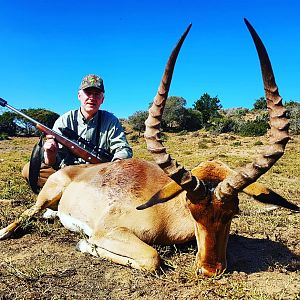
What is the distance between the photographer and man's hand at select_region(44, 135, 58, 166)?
27.5 feet

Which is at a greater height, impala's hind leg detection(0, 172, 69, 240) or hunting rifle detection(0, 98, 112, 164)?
hunting rifle detection(0, 98, 112, 164)

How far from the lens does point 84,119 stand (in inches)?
344

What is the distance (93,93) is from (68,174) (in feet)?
6.52

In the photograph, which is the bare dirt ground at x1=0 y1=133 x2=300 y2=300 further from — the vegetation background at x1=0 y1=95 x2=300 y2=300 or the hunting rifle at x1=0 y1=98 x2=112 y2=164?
the hunting rifle at x1=0 y1=98 x2=112 y2=164

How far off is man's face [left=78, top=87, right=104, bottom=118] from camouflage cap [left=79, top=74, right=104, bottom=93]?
84 mm

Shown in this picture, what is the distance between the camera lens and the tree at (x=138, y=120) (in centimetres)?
4516

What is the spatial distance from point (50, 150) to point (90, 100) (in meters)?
1.27

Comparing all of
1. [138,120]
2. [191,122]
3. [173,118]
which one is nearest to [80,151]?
[138,120]

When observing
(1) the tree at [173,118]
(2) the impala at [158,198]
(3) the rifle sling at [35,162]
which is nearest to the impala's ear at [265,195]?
(2) the impala at [158,198]

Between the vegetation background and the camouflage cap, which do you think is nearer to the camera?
the vegetation background

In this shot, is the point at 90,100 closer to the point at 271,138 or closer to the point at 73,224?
the point at 73,224

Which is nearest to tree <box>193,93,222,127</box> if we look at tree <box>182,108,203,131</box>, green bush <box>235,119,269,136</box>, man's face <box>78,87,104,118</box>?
tree <box>182,108,203,131</box>

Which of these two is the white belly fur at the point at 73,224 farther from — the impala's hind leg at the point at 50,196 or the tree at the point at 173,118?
the tree at the point at 173,118

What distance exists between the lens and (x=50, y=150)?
8.45 meters
